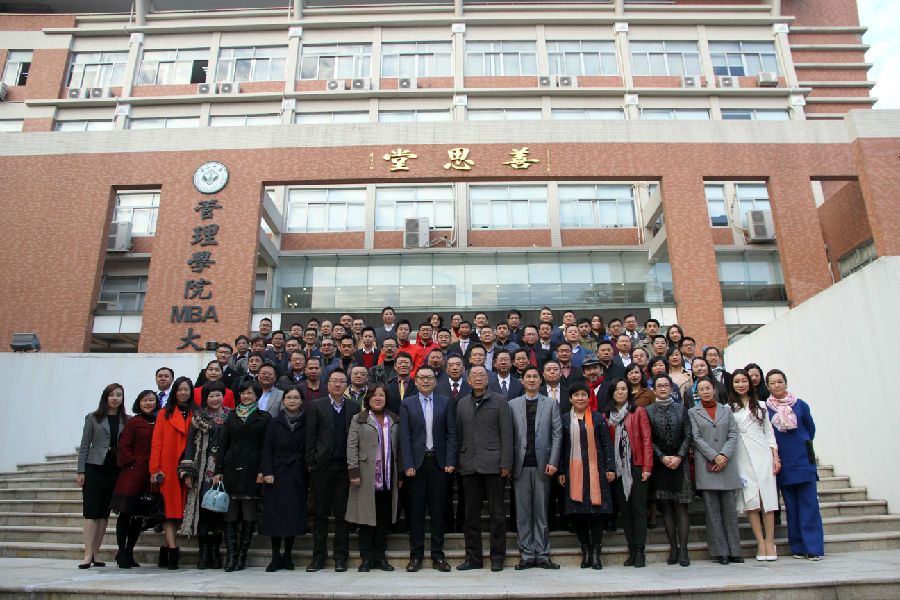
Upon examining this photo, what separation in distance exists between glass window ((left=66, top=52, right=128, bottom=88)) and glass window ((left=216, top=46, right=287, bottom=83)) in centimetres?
350

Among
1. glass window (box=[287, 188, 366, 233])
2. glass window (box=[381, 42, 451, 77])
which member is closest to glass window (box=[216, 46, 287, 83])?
glass window (box=[381, 42, 451, 77])

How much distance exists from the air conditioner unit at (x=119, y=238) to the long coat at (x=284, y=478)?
1502 centimetres

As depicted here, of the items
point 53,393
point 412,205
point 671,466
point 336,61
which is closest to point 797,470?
point 671,466

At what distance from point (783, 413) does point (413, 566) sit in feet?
10.8

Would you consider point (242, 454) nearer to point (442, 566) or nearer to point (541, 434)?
point (442, 566)

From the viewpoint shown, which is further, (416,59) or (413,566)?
(416,59)

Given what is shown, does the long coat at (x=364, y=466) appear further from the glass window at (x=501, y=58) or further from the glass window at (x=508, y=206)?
the glass window at (x=501, y=58)

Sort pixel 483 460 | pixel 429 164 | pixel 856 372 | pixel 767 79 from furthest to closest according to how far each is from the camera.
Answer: pixel 767 79 < pixel 429 164 < pixel 856 372 < pixel 483 460

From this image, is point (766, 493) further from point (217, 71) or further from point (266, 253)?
point (217, 71)

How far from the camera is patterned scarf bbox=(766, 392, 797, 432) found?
468cm

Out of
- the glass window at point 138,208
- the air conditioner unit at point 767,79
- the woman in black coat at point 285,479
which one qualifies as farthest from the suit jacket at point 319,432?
the air conditioner unit at point 767,79

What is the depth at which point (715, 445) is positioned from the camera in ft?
15.2

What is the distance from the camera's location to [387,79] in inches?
757

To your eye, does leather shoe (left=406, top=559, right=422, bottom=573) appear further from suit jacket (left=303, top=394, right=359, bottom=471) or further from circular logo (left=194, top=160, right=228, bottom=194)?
circular logo (left=194, top=160, right=228, bottom=194)
